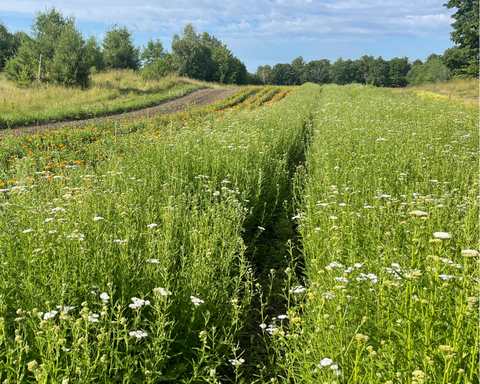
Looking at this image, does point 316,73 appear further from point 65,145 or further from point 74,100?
point 65,145

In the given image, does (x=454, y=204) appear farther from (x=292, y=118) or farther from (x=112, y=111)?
(x=112, y=111)

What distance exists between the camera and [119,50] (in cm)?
3484

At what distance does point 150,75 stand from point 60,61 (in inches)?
383

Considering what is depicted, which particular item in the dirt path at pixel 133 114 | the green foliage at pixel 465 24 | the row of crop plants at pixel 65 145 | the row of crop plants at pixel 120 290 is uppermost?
the green foliage at pixel 465 24

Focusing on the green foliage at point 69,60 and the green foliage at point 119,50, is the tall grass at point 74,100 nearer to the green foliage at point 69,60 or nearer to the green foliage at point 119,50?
the green foliage at point 69,60

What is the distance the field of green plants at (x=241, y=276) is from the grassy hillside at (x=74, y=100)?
30.0 feet

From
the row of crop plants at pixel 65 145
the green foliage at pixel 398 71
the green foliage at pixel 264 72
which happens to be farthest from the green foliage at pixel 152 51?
the green foliage at pixel 398 71

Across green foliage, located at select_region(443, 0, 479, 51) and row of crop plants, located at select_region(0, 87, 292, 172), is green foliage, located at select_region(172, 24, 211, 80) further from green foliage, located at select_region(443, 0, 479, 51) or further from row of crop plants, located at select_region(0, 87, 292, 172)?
row of crop plants, located at select_region(0, 87, 292, 172)

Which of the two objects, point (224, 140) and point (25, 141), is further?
point (25, 141)

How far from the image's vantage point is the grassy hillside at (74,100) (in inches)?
529

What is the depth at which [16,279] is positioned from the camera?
2332 millimetres

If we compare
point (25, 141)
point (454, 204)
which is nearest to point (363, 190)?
point (454, 204)

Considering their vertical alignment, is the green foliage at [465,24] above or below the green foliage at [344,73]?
below

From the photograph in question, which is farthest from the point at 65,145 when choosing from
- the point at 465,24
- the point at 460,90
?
the point at 465,24
